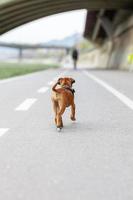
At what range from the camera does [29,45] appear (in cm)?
16438

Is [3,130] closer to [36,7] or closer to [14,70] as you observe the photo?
[14,70]

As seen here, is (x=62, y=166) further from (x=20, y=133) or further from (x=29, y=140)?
(x=20, y=133)

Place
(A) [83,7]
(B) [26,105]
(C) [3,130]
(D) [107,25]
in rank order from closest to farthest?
(C) [3,130] < (B) [26,105] < (A) [83,7] < (D) [107,25]

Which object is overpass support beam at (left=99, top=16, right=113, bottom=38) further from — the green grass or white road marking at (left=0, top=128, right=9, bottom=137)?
white road marking at (left=0, top=128, right=9, bottom=137)

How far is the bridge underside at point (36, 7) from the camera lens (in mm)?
43312

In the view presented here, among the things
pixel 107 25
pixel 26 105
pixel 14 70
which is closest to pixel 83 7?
pixel 107 25

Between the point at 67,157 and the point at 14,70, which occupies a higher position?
the point at 67,157

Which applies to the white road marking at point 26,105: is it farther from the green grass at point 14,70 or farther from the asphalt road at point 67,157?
the green grass at point 14,70

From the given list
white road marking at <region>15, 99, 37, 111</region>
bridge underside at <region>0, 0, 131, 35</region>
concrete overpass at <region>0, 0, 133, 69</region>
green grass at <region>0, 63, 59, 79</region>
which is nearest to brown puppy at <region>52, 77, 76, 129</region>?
white road marking at <region>15, 99, 37, 111</region>

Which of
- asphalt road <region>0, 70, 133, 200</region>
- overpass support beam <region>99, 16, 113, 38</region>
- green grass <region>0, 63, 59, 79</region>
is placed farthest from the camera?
overpass support beam <region>99, 16, 113, 38</region>

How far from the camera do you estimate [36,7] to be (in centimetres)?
4775

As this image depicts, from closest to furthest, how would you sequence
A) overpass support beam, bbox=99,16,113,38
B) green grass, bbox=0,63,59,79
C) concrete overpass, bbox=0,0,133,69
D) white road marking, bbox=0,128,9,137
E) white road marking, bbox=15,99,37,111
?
white road marking, bbox=0,128,9,137 < white road marking, bbox=15,99,37,111 < green grass, bbox=0,63,59,79 < concrete overpass, bbox=0,0,133,69 < overpass support beam, bbox=99,16,113,38

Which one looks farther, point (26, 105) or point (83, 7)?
point (83, 7)

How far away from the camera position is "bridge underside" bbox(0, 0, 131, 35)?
43312 mm
